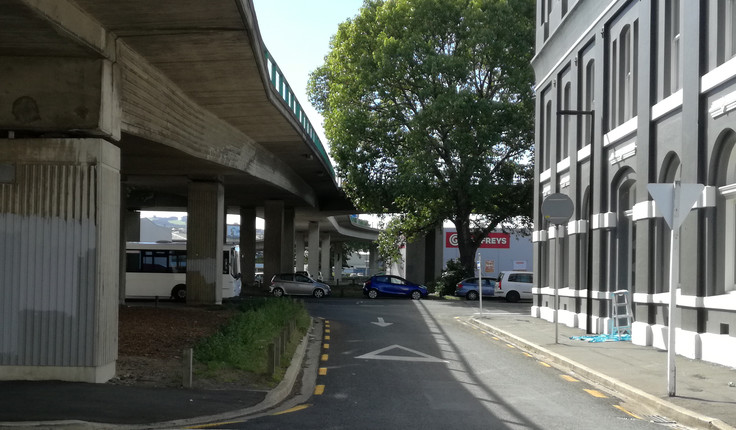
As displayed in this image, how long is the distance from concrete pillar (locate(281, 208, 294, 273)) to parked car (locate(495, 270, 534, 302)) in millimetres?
15933

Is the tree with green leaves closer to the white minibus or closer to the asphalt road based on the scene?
the white minibus

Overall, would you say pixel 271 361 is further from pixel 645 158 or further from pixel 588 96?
A: pixel 588 96

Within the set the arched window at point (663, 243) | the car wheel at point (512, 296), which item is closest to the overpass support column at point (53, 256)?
the arched window at point (663, 243)

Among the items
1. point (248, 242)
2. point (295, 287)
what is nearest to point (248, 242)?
point (248, 242)

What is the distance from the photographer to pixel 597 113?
75.3ft

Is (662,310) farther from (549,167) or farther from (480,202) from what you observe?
(480,202)

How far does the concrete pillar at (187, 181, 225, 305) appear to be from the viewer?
3189 centimetres

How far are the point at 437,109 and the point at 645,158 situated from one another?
24.2 meters

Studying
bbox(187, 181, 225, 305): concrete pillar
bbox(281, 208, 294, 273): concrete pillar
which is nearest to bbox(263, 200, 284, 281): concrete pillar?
bbox(281, 208, 294, 273): concrete pillar

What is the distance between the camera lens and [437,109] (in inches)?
1684

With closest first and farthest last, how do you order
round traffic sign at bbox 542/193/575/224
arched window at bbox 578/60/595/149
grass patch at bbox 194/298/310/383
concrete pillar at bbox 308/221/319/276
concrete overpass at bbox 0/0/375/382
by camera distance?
1. concrete overpass at bbox 0/0/375/382
2. grass patch at bbox 194/298/310/383
3. round traffic sign at bbox 542/193/575/224
4. arched window at bbox 578/60/595/149
5. concrete pillar at bbox 308/221/319/276

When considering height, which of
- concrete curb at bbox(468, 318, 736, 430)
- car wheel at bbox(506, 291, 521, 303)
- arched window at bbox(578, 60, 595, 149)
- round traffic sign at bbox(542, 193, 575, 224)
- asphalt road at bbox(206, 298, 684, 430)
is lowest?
car wheel at bbox(506, 291, 521, 303)

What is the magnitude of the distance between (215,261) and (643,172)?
17.5 m

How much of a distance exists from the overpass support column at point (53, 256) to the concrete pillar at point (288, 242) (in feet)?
146
